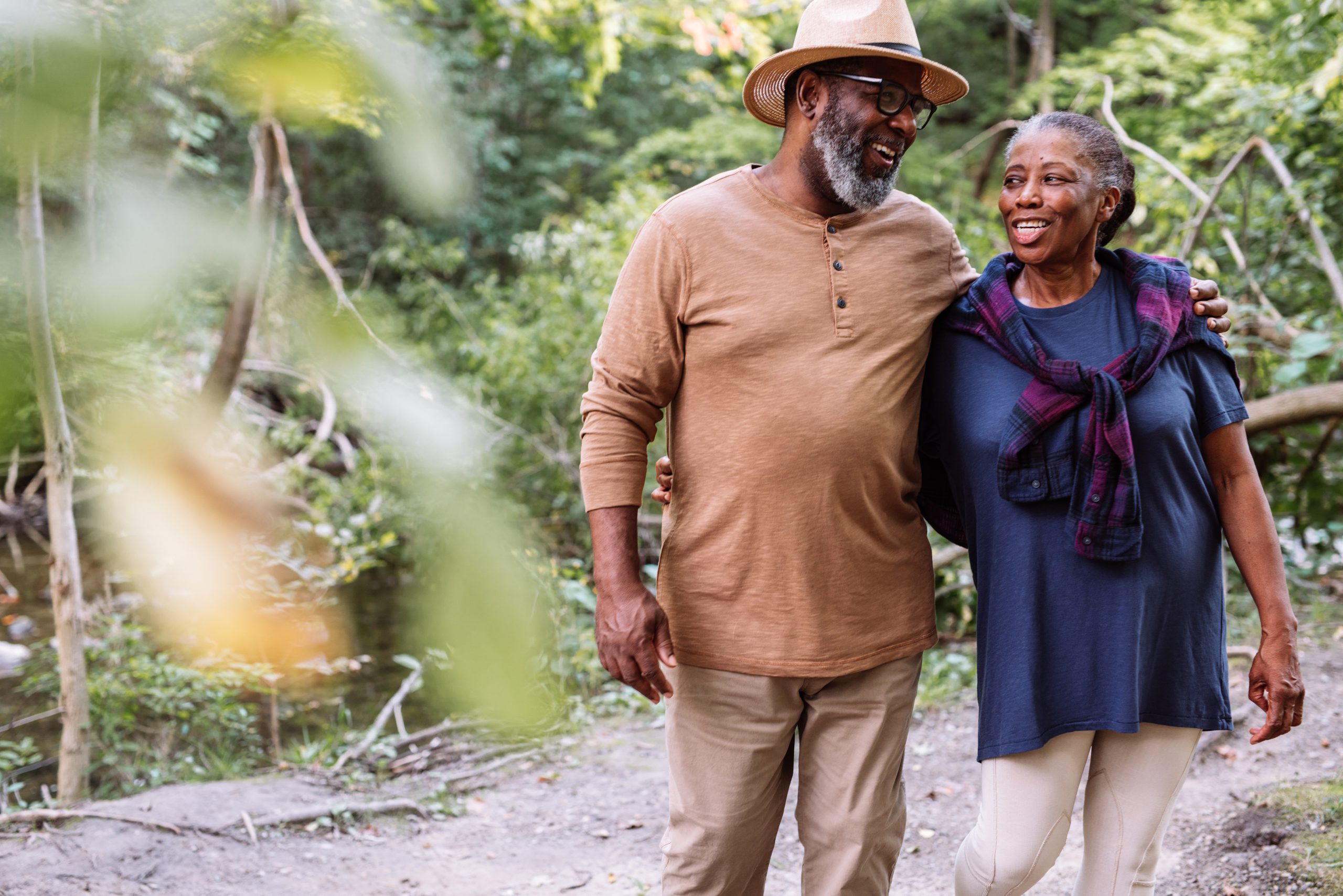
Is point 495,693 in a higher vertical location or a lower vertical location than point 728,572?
lower

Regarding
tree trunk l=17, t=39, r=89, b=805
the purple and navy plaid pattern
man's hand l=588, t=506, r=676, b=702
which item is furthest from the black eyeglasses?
tree trunk l=17, t=39, r=89, b=805

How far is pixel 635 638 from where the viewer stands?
1.72 m

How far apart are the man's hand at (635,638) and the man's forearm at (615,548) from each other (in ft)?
0.05

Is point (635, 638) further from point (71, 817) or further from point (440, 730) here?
point (440, 730)

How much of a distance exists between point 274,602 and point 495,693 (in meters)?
1.36

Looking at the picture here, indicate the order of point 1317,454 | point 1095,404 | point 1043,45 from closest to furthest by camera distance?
point 1095,404
point 1317,454
point 1043,45

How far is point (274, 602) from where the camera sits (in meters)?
4.47

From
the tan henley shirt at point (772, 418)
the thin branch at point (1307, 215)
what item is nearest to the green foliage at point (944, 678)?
the thin branch at point (1307, 215)

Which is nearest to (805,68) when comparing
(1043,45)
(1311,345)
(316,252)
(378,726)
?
(316,252)

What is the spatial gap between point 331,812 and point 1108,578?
7.72 ft

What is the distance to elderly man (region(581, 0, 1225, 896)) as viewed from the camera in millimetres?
1750

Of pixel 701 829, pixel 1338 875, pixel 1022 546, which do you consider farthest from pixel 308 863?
pixel 1338 875

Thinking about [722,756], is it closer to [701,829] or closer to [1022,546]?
[701,829]

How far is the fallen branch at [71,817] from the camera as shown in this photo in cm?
281
